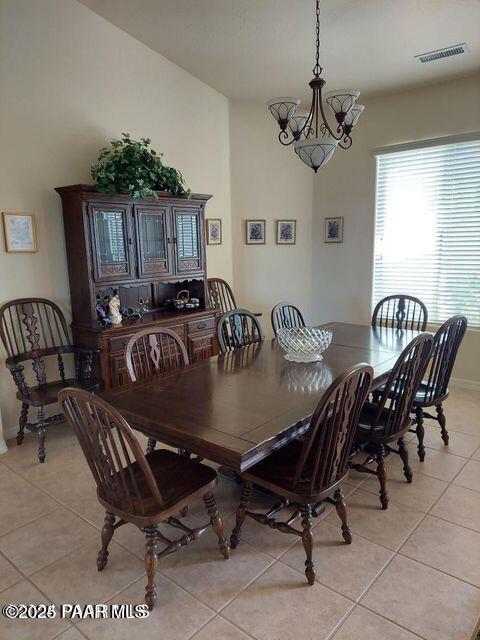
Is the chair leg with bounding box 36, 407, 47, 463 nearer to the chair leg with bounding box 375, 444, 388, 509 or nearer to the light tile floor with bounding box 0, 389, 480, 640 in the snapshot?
the light tile floor with bounding box 0, 389, 480, 640

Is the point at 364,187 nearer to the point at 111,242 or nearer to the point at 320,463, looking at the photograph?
the point at 111,242

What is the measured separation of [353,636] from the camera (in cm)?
164

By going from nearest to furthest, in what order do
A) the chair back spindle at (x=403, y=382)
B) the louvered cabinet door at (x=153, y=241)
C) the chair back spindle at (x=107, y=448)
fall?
the chair back spindle at (x=107, y=448), the chair back spindle at (x=403, y=382), the louvered cabinet door at (x=153, y=241)

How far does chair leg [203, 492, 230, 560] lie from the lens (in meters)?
1.92

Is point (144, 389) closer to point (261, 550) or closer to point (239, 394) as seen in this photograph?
point (239, 394)

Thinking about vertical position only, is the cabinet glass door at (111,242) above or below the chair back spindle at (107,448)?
above

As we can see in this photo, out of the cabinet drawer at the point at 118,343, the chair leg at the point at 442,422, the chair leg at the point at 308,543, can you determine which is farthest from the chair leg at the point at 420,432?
the cabinet drawer at the point at 118,343

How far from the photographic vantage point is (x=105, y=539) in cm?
197

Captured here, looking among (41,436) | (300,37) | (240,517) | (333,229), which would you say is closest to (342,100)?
(300,37)

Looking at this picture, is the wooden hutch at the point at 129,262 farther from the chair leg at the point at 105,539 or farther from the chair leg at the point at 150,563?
the chair leg at the point at 150,563

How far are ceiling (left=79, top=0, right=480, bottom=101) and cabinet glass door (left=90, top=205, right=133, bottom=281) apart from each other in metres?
1.58

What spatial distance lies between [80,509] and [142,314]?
75.6 inches

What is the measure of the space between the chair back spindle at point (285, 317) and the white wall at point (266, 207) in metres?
1.61

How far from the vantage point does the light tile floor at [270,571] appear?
1699 millimetres
